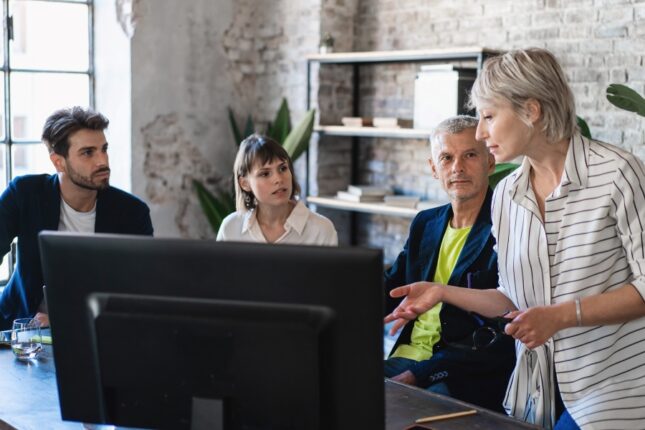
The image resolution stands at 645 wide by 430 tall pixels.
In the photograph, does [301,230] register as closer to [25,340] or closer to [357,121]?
[25,340]

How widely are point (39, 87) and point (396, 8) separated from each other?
2.24 m

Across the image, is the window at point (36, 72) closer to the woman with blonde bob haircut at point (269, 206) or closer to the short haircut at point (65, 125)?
the short haircut at point (65, 125)

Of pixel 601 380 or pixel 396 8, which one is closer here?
pixel 601 380

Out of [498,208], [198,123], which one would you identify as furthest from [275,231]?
[198,123]

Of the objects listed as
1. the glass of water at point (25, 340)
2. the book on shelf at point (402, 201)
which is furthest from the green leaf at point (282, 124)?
the glass of water at point (25, 340)

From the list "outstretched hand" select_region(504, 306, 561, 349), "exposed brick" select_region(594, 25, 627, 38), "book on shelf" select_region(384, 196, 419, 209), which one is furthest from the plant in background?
"outstretched hand" select_region(504, 306, 561, 349)

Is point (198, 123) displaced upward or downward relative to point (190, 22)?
downward

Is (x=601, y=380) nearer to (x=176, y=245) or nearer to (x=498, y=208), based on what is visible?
(x=498, y=208)

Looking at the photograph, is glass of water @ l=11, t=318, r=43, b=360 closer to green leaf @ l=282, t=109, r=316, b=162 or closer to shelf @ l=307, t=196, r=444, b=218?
shelf @ l=307, t=196, r=444, b=218

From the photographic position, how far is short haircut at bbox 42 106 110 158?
3.30 m

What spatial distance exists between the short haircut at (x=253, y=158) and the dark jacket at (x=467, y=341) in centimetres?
77

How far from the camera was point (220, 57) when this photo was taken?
558 centimetres

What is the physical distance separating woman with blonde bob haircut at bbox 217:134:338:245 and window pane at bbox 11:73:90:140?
90.9 inches

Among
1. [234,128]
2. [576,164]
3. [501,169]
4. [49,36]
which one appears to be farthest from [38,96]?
[576,164]
